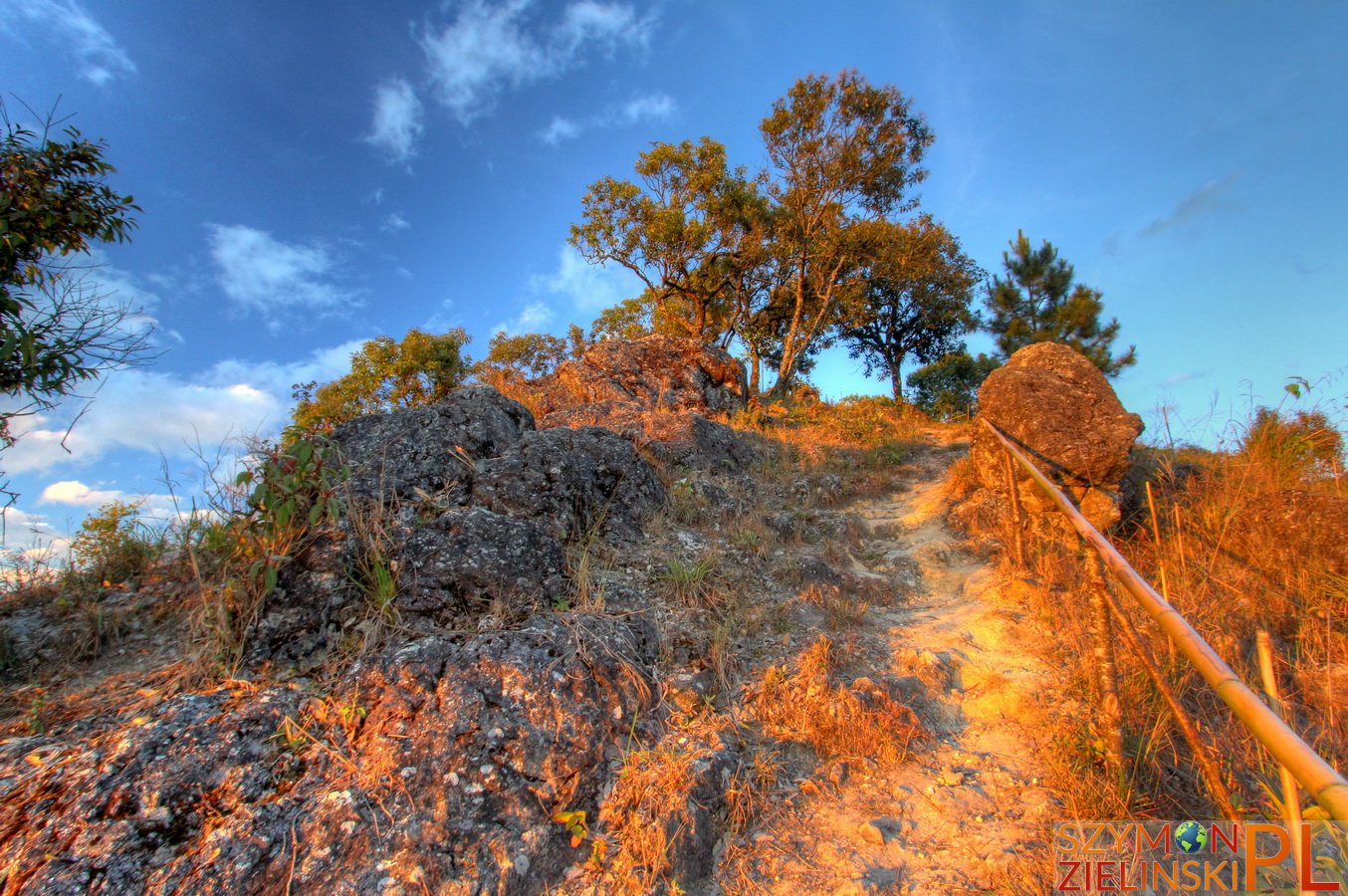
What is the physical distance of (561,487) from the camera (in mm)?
4738

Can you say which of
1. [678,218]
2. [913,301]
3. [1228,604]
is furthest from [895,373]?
[1228,604]

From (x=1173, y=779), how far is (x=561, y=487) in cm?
407

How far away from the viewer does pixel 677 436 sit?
723 cm

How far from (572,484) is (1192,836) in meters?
4.12

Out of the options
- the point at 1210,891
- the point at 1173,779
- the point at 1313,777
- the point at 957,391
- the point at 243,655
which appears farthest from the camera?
the point at 957,391

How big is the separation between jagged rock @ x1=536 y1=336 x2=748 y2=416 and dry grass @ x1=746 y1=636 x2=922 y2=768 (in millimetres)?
7398

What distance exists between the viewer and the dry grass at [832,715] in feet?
9.86

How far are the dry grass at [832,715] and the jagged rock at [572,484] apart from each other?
1.99 metres

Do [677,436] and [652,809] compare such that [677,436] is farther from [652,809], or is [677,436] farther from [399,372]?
[399,372]

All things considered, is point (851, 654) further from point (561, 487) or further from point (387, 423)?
point (387, 423)

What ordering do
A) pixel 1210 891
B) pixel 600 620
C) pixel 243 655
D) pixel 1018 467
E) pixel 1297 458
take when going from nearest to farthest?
1. pixel 1210 891
2. pixel 243 655
3. pixel 600 620
4. pixel 1297 458
5. pixel 1018 467

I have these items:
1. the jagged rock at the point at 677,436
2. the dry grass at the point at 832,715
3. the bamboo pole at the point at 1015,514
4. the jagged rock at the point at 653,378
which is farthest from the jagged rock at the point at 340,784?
the jagged rock at the point at 653,378

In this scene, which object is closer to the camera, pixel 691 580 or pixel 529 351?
pixel 691 580

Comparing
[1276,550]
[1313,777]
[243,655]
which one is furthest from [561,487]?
[1276,550]
